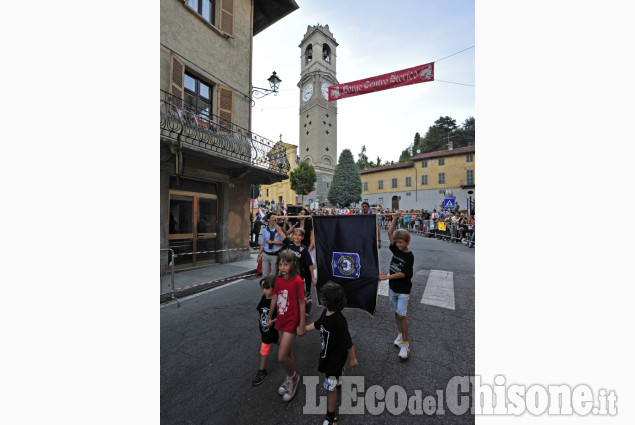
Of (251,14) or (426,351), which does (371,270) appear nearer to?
(426,351)

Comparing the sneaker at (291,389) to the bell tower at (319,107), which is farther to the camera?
the bell tower at (319,107)

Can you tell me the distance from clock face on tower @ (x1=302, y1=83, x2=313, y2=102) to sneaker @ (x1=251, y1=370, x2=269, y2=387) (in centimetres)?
5371

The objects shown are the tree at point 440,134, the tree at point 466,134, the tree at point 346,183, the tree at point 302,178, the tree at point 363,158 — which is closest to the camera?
the tree at point 302,178

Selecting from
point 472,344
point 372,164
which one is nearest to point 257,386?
point 472,344

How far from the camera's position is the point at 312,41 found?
4994 cm

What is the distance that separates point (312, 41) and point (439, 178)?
37.0 meters

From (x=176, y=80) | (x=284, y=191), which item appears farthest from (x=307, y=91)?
(x=176, y=80)

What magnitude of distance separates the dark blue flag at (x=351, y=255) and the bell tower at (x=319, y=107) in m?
42.2

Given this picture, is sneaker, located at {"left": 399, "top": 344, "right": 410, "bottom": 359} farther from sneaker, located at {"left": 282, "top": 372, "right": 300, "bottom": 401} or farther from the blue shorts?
sneaker, located at {"left": 282, "top": 372, "right": 300, "bottom": 401}

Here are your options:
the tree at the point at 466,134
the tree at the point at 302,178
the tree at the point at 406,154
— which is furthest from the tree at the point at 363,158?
the tree at the point at 302,178

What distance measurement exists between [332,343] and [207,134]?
26.1 feet

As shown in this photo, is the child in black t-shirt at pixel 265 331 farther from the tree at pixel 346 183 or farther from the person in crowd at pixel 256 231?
the tree at pixel 346 183

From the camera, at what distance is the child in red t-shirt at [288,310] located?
2689 millimetres

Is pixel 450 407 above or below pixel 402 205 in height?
below
